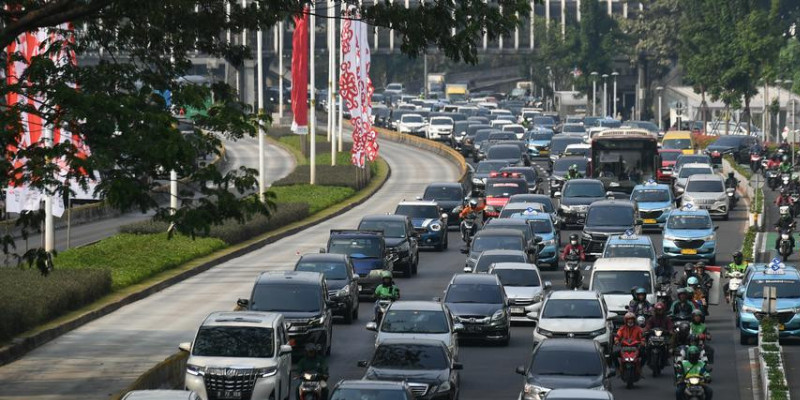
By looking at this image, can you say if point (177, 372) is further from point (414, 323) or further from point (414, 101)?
point (414, 101)

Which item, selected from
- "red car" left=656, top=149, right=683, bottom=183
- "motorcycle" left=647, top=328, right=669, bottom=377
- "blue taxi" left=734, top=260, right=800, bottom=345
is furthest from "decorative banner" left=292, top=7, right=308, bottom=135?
"motorcycle" left=647, top=328, right=669, bottom=377

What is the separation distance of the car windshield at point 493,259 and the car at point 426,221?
12.2 metres

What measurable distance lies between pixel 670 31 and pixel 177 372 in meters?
131

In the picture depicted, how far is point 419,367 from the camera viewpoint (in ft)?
99.7

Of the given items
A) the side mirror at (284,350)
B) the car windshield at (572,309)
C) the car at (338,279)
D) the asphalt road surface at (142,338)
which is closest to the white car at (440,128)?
the asphalt road surface at (142,338)

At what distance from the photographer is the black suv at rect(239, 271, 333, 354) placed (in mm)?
35312

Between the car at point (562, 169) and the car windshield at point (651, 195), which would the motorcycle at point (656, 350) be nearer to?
the car windshield at point (651, 195)

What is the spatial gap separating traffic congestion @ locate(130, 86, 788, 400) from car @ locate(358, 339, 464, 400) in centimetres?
3

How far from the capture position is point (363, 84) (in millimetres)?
76812

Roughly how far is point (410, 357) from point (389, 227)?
2124 centimetres

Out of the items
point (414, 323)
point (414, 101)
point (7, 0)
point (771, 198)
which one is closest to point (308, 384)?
point (414, 323)

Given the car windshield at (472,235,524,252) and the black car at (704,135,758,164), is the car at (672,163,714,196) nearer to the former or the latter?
the black car at (704,135,758,164)

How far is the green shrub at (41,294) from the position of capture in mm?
37500

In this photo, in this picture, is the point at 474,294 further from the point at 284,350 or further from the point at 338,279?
the point at 284,350
